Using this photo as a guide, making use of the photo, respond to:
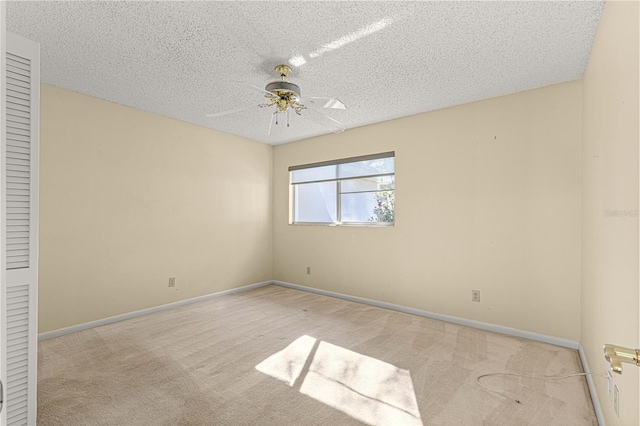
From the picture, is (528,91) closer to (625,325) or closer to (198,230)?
(625,325)

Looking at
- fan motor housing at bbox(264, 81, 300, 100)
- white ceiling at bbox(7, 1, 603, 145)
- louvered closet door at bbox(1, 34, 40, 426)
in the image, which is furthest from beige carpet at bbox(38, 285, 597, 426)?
white ceiling at bbox(7, 1, 603, 145)

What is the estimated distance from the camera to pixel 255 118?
403cm

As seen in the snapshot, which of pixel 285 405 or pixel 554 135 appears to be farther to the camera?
pixel 554 135

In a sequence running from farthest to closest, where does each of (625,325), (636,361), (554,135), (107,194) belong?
(107,194), (554,135), (625,325), (636,361)

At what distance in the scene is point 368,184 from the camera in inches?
175

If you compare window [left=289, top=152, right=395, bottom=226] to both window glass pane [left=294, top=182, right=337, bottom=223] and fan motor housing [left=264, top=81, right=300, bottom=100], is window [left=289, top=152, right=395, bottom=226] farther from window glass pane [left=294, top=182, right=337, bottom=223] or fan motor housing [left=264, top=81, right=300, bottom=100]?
fan motor housing [left=264, top=81, right=300, bottom=100]

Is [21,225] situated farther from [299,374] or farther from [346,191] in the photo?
[346,191]

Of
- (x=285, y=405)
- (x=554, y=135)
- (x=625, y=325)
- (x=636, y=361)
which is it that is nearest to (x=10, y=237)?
(x=285, y=405)

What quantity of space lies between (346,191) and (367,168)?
49 centimetres

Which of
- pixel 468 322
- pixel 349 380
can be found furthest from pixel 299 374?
pixel 468 322

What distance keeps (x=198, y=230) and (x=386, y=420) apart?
3.46 meters

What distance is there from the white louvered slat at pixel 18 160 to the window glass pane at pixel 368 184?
11.7 feet

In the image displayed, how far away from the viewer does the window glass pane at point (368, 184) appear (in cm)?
423

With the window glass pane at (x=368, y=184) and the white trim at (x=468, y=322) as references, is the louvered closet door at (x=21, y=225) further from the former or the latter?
the window glass pane at (x=368, y=184)
